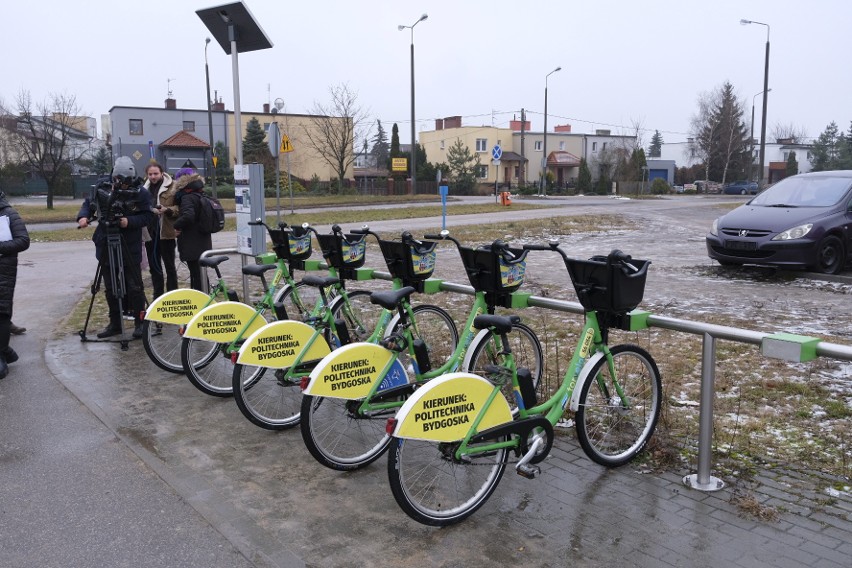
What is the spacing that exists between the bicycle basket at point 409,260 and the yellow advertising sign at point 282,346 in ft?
2.58

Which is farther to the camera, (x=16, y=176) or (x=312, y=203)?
(x=16, y=176)

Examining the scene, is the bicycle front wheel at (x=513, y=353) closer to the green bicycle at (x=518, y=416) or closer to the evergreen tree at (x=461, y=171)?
the green bicycle at (x=518, y=416)

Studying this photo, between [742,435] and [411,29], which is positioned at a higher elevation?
[411,29]

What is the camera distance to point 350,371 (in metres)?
4.25

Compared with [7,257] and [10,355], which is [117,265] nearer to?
[7,257]

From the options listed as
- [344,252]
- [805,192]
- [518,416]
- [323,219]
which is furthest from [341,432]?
[323,219]

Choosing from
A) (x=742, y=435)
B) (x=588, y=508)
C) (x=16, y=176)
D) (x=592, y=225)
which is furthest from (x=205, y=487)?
(x=16, y=176)

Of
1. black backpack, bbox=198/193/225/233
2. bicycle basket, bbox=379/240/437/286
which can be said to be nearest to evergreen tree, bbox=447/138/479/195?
black backpack, bbox=198/193/225/233

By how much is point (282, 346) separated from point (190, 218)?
378cm

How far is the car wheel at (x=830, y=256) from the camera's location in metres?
11.2

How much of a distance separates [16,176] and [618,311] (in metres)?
61.9

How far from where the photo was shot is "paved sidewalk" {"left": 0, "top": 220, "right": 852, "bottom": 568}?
3.46 meters

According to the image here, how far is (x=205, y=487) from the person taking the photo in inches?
167

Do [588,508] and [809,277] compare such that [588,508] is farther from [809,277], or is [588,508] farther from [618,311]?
[809,277]
